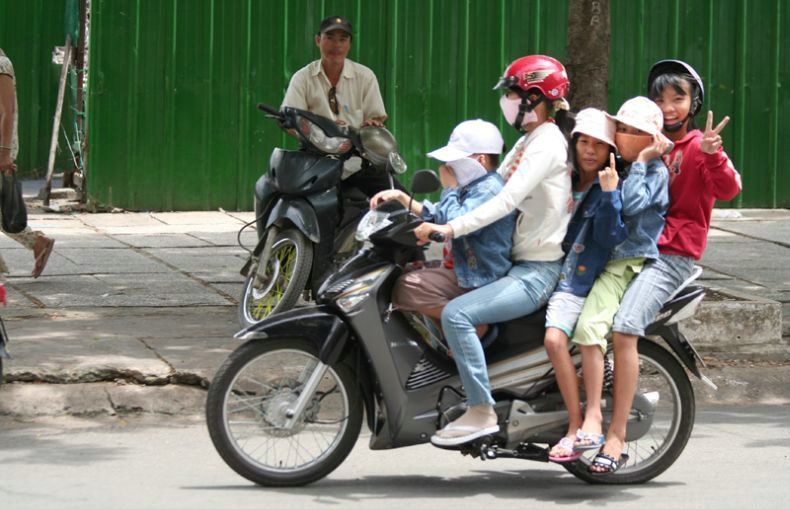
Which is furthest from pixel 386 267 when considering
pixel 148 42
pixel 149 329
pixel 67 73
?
pixel 67 73

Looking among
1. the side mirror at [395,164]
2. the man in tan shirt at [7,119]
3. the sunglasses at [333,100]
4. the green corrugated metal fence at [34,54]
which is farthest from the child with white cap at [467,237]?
the green corrugated metal fence at [34,54]

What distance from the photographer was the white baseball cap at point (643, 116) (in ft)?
19.0

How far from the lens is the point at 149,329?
8508mm

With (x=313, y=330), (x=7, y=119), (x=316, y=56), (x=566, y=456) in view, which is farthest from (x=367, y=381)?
(x=316, y=56)

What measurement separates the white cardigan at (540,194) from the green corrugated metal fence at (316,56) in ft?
25.8

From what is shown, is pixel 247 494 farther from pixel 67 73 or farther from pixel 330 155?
pixel 67 73

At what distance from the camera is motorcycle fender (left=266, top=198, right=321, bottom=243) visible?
8.51 metres

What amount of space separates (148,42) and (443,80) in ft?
8.74

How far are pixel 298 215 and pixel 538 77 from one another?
2.86 meters

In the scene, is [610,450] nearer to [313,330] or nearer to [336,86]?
[313,330]

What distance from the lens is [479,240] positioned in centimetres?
591

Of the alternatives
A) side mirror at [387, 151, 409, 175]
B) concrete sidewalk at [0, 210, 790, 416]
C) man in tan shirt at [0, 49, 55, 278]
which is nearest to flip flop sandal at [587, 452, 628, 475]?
concrete sidewalk at [0, 210, 790, 416]

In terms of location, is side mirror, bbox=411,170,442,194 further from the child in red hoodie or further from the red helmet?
the child in red hoodie

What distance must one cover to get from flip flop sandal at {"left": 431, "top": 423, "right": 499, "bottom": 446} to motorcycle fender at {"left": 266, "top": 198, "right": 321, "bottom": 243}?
284 centimetres
